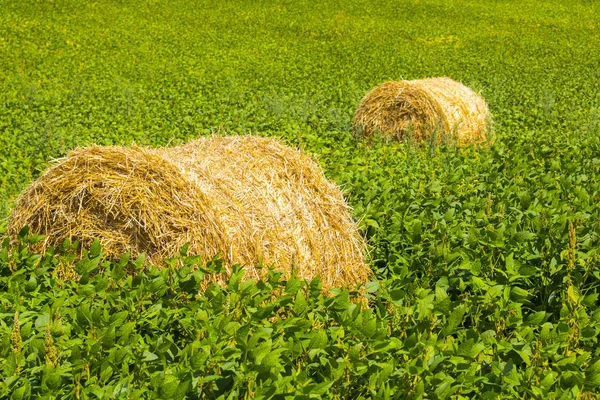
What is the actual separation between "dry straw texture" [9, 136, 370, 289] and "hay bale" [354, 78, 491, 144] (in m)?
4.57

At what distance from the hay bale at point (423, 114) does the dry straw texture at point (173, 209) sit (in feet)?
15.0

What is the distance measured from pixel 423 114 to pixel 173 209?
19.0ft

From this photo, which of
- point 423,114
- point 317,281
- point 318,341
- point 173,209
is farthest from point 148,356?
point 423,114

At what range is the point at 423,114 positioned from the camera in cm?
929

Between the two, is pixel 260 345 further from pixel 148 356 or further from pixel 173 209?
pixel 173 209

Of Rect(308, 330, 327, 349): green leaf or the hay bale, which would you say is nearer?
Rect(308, 330, 327, 349): green leaf

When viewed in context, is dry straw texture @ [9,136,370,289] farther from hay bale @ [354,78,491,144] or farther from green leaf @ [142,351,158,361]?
hay bale @ [354,78,491,144]

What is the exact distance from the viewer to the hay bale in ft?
30.2

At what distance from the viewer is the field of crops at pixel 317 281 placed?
9.19ft

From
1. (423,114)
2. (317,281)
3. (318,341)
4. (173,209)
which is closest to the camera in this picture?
(318,341)

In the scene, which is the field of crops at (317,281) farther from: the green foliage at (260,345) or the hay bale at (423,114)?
the hay bale at (423,114)

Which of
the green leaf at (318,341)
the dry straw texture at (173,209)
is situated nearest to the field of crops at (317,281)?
the green leaf at (318,341)

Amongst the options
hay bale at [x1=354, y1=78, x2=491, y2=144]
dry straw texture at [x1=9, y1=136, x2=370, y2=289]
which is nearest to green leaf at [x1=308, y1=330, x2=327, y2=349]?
dry straw texture at [x1=9, y1=136, x2=370, y2=289]

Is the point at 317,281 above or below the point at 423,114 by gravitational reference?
above
